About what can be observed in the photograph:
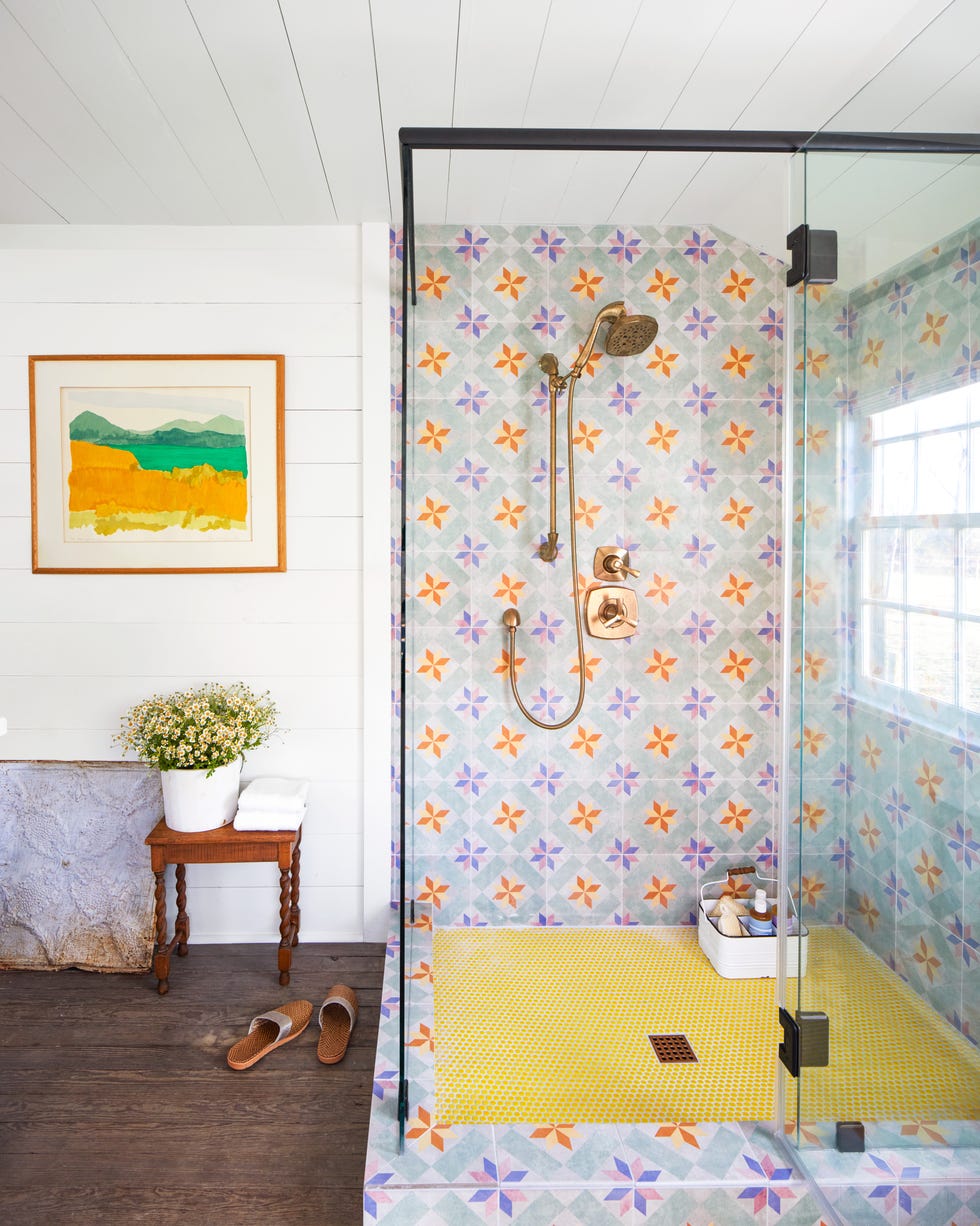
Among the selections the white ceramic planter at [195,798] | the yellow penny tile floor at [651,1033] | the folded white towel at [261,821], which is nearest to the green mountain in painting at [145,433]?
the white ceramic planter at [195,798]

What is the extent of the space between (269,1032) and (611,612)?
1.51m

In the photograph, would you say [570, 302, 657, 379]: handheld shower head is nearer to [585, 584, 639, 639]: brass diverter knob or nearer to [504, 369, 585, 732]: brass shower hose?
[504, 369, 585, 732]: brass shower hose

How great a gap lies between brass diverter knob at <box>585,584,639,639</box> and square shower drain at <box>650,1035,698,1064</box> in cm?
110

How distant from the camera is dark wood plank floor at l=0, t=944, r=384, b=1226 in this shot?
160 cm

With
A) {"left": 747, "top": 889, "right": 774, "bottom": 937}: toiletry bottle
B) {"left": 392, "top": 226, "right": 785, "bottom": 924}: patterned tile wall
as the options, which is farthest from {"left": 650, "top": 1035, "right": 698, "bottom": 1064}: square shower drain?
{"left": 392, "top": 226, "right": 785, "bottom": 924}: patterned tile wall

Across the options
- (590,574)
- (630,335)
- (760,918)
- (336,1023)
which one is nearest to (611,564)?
(590,574)

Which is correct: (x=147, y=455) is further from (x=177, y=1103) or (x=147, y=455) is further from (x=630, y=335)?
(x=177, y=1103)

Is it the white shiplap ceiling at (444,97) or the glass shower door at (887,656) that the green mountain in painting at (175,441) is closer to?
the white shiplap ceiling at (444,97)

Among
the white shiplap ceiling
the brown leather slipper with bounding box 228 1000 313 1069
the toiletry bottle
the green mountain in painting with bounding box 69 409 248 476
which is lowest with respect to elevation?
the brown leather slipper with bounding box 228 1000 313 1069

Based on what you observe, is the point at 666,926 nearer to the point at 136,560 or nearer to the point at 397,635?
the point at 397,635

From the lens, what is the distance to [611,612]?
8.13ft

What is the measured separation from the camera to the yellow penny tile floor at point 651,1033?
48.3 inches

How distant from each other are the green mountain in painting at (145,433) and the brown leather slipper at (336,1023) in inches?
65.3

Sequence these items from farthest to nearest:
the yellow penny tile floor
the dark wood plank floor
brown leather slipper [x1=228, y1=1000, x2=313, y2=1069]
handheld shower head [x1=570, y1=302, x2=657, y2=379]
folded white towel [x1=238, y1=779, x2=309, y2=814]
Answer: folded white towel [x1=238, y1=779, x2=309, y2=814]
handheld shower head [x1=570, y1=302, x2=657, y2=379]
brown leather slipper [x1=228, y1=1000, x2=313, y2=1069]
the dark wood plank floor
the yellow penny tile floor
